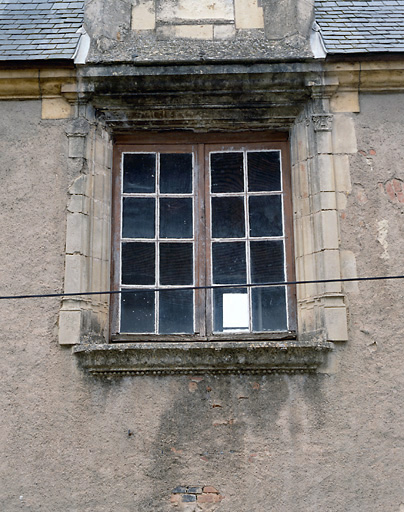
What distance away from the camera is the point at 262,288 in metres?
5.40

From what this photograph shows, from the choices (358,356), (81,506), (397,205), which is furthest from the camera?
(397,205)

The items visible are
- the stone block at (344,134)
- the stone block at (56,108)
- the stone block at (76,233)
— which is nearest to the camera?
the stone block at (76,233)

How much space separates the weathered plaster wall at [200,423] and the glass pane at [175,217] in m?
0.80

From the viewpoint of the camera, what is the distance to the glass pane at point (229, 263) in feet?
17.8

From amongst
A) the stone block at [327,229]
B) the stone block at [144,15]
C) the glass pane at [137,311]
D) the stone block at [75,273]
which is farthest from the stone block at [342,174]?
the stone block at [75,273]

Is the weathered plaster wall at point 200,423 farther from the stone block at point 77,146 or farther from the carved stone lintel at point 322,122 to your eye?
the carved stone lintel at point 322,122

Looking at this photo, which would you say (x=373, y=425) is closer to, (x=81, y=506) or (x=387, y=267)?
(x=387, y=267)

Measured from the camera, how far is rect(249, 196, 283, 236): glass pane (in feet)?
18.1

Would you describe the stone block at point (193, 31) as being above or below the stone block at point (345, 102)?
above

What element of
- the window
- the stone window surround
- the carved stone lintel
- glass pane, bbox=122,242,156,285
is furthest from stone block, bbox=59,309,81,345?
the carved stone lintel

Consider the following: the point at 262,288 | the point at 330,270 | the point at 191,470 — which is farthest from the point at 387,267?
the point at 191,470

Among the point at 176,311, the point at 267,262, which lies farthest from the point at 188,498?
the point at 267,262

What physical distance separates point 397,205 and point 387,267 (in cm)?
47

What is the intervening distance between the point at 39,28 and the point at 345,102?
2.43 m
